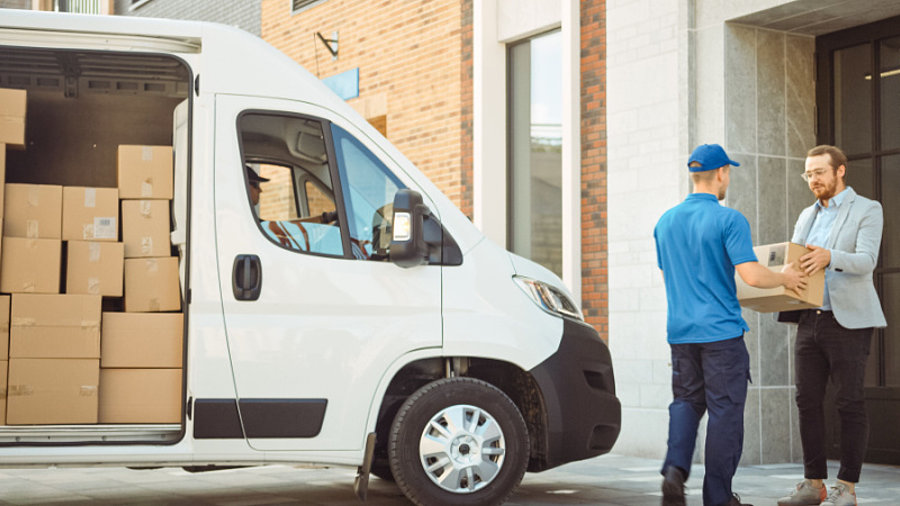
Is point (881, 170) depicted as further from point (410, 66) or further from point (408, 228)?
point (410, 66)

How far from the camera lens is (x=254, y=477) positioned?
857 cm

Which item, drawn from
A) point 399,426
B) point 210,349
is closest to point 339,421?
point 399,426

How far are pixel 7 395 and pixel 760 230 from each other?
5.62m

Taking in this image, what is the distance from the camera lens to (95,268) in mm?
6551

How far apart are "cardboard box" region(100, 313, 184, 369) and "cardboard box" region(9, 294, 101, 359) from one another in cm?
8

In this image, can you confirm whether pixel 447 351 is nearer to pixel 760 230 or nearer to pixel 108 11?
pixel 760 230

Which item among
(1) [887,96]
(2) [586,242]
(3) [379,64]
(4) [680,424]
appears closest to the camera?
(4) [680,424]

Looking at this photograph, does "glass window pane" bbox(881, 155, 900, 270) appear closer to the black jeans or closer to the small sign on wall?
the black jeans

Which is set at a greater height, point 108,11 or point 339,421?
point 108,11

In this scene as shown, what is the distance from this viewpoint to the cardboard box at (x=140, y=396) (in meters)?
6.46

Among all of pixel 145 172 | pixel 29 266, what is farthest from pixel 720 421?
pixel 29 266

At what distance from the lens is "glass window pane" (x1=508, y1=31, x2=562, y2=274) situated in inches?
463

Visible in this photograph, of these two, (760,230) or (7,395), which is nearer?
(7,395)

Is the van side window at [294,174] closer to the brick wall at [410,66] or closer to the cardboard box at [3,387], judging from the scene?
the cardboard box at [3,387]
